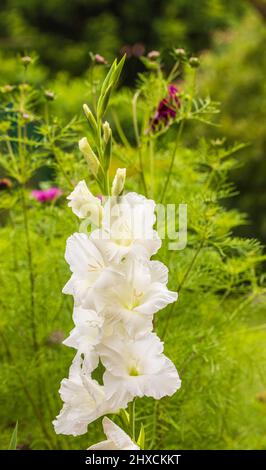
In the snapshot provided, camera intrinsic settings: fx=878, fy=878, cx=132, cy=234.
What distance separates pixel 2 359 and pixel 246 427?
67 centimetres

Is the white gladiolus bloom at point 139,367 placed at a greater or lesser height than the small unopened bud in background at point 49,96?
greater

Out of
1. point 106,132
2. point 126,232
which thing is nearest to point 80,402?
point 126,232

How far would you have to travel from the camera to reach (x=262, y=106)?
17.3 feet

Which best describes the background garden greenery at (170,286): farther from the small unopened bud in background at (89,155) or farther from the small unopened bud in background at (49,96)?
the small unopened bud in background at (89,155)

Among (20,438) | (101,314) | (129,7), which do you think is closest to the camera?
(101,314)

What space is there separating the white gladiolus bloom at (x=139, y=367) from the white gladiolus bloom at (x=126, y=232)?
0.10 metres

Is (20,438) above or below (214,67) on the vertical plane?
above

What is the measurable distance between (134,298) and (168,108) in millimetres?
851

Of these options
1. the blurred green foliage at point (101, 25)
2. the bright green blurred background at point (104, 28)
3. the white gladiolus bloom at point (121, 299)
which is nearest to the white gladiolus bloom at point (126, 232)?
the white gladiolus bloom at point (121, 299)

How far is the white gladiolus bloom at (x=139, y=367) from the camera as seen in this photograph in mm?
992

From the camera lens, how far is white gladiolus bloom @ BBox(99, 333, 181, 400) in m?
0.99

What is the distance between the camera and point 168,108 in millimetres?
1783
